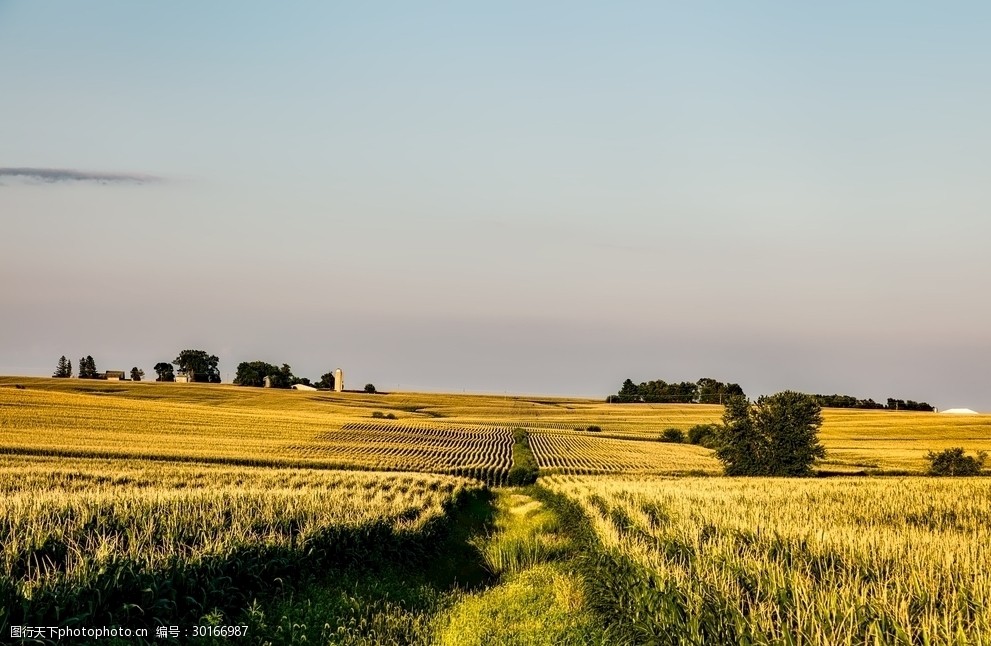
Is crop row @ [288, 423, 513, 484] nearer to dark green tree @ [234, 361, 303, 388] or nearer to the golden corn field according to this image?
the golden corn field

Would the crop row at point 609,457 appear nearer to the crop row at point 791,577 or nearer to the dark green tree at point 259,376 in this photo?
the crop row at point 791,577

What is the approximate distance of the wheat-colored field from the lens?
58.1 metres

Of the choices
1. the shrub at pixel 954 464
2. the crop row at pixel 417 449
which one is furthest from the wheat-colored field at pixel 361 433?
the shrub at pixel 954 464

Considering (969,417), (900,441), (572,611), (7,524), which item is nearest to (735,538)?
(572,611)

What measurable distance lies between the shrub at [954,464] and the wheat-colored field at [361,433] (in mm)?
2090

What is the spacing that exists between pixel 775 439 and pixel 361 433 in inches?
1693

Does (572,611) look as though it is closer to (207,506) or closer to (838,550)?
(838,550)

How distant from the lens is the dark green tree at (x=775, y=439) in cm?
6515

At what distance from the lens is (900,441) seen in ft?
343

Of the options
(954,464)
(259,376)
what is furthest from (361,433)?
(259,376)

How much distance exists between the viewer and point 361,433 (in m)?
87.8

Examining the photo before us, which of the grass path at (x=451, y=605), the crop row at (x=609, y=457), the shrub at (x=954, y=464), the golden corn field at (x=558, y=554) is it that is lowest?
the crop row at (x=609, y=457)

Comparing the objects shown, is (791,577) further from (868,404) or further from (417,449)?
(868,404)

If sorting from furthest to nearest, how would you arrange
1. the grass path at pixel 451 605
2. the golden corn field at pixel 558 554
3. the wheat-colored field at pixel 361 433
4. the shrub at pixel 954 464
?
the shrub at pixel 954 464 → the wheat-colored field at pixel 361 433 → the grass path at pixel 451 605 → the golden corn field at pixel 558 554
